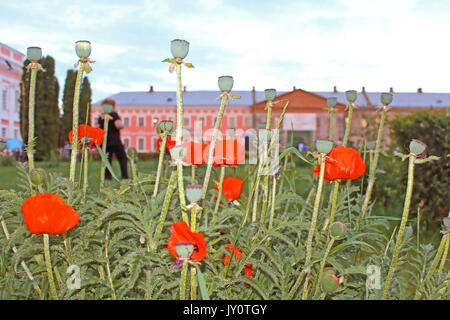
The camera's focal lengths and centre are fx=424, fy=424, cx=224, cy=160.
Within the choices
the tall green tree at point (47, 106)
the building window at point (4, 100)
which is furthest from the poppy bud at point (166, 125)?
the building window at point (4, 100)

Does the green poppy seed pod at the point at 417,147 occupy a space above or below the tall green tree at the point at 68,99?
below

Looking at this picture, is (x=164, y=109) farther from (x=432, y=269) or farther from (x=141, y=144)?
(x=432, y=269)

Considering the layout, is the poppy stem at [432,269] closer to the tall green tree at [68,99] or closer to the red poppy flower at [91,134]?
the red poppy flower at [91,134]

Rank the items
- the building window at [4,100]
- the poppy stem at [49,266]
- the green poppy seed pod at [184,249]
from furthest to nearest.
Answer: the building window at [4,100] < the poppy stem at [49,266] < the green poppy seed pod at [184,249]

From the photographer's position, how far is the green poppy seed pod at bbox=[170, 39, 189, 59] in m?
0.90

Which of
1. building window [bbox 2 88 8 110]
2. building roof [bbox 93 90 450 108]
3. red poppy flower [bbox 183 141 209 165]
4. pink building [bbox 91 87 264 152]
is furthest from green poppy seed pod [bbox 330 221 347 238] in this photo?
building roof [bbox 93 90 450 108]

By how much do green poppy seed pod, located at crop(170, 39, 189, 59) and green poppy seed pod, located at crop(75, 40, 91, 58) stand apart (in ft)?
1.26

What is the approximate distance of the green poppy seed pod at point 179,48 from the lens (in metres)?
0.90

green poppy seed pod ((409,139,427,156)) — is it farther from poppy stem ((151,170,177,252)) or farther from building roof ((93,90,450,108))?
building roof ((93,90,450,108))

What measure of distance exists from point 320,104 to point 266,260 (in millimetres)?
36740

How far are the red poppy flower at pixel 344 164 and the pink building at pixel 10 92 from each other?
30.6 meters

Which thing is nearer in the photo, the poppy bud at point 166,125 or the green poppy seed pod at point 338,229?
the green poppy seed pod at point 338,229

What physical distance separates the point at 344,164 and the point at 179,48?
61cm

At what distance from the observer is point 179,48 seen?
0.91 meters
